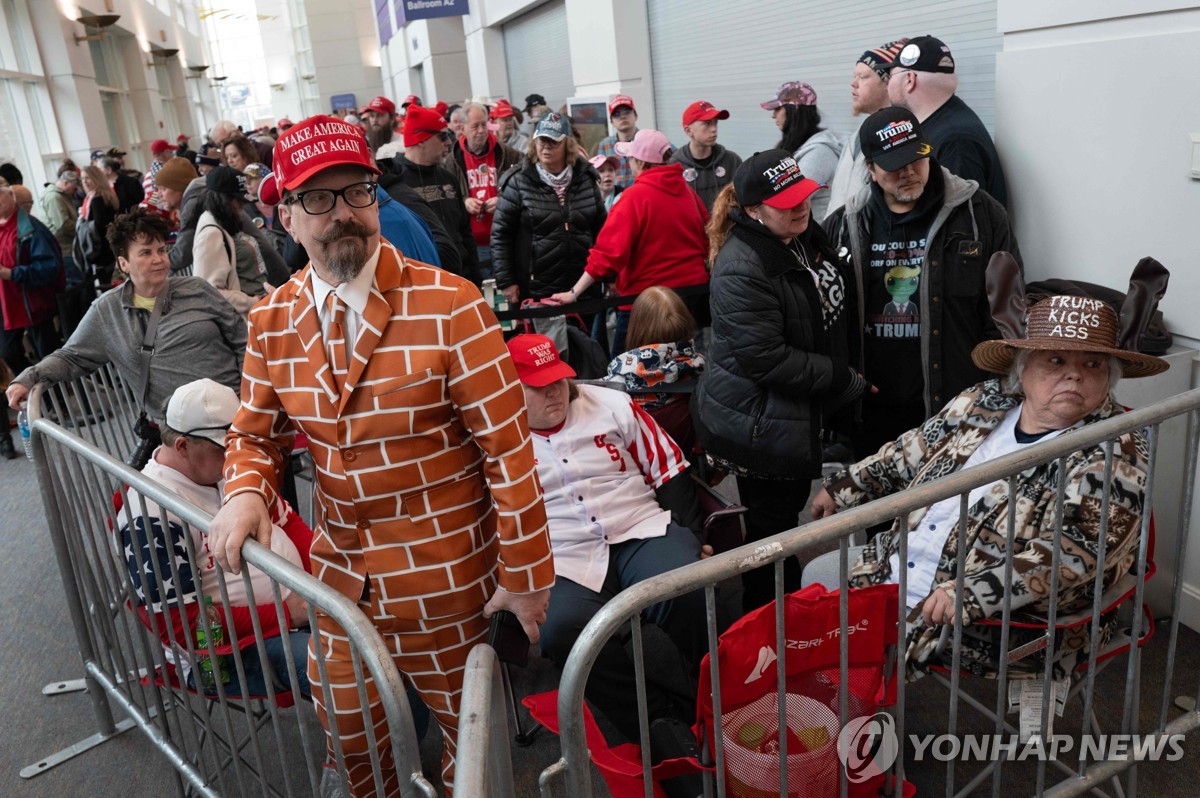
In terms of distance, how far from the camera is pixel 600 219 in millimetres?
5969

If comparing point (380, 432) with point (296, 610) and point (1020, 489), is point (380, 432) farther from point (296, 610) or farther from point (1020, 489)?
point (1020, 489)

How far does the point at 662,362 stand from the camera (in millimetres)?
3750

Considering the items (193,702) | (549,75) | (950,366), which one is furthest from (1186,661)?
(549,75)

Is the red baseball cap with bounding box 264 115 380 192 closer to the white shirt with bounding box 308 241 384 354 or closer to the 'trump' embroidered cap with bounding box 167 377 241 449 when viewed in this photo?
the white shirt with bounding box 308 241 384 354

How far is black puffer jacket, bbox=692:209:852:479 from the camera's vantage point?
3145 millimetres

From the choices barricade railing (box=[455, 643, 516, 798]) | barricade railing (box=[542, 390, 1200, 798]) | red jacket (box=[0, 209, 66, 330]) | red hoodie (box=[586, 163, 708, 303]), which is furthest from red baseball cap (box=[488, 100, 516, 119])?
barricade railing (box=[455, 643, 516, 798])

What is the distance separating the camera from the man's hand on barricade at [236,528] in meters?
1.91

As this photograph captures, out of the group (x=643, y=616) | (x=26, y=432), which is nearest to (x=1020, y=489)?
(x=643, y=616)

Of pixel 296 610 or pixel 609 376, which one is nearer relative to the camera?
pixel 296 610

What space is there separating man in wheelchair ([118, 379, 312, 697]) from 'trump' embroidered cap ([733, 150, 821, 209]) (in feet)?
6.05

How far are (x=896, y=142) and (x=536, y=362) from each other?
153 cm

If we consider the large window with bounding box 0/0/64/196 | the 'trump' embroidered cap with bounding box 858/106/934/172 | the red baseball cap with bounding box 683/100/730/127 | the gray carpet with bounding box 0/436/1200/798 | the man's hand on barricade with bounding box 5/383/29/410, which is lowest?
the gray carpet with bounding box 0/436/1200/798

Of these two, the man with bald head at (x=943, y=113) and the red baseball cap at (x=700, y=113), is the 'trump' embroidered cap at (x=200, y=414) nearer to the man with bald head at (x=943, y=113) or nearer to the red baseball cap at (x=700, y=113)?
the man with bald head at (x=943, y=113)

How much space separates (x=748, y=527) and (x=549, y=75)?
13101 mm
